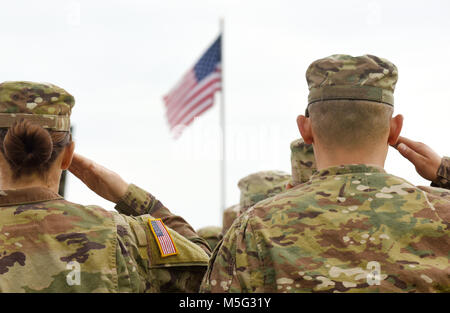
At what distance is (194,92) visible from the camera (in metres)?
16.1

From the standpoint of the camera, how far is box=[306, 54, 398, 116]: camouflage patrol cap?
3.21m

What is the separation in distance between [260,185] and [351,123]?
3980 millimetres

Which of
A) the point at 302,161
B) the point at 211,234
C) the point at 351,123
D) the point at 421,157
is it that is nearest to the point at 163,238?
the point at 351,123

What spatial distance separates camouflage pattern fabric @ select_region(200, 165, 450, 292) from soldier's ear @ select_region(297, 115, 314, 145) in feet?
0.82

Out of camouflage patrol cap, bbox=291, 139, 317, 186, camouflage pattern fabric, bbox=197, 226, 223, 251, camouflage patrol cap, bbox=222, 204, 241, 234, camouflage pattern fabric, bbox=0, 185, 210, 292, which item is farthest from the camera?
camouflage pattern fabric, bbox=197, 226, 223, 251

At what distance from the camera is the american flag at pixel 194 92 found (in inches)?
621

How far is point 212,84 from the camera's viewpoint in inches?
645

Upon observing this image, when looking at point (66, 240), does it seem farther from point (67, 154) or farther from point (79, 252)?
point (67, 154)

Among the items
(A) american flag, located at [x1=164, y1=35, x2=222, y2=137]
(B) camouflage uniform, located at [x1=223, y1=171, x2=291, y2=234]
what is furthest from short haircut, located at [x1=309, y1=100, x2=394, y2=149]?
(A) american flag, located at [x1=164, y1=35, x2=222, y2=137]

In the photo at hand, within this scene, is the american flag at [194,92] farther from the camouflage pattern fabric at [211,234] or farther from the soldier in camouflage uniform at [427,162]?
the soldier in camouflage uniform at [427,162]

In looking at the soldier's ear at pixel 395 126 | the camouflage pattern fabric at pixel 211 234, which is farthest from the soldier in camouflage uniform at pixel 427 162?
the camouflage pattern fabric at pixel 211 234

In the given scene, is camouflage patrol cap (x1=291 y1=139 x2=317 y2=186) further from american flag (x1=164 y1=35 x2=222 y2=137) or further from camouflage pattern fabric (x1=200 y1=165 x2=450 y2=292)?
american flag (x1=164 y1=35 x2=222 y2=137)

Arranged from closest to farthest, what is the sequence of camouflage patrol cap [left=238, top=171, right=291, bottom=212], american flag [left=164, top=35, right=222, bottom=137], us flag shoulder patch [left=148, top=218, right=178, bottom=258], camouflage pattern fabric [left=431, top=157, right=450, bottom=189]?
us flag shoulder patch [left=148, top=218, right=178, bottom=258], camouflage pattern fabric [left=431, top=157, right=450, bottom=189], camouflage patrol cap [left=238, top=171, right=291, bottom=212], american flag [left=164, top=35, right=222, bottom=137]

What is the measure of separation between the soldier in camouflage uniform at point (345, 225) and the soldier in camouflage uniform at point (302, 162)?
1.47m
